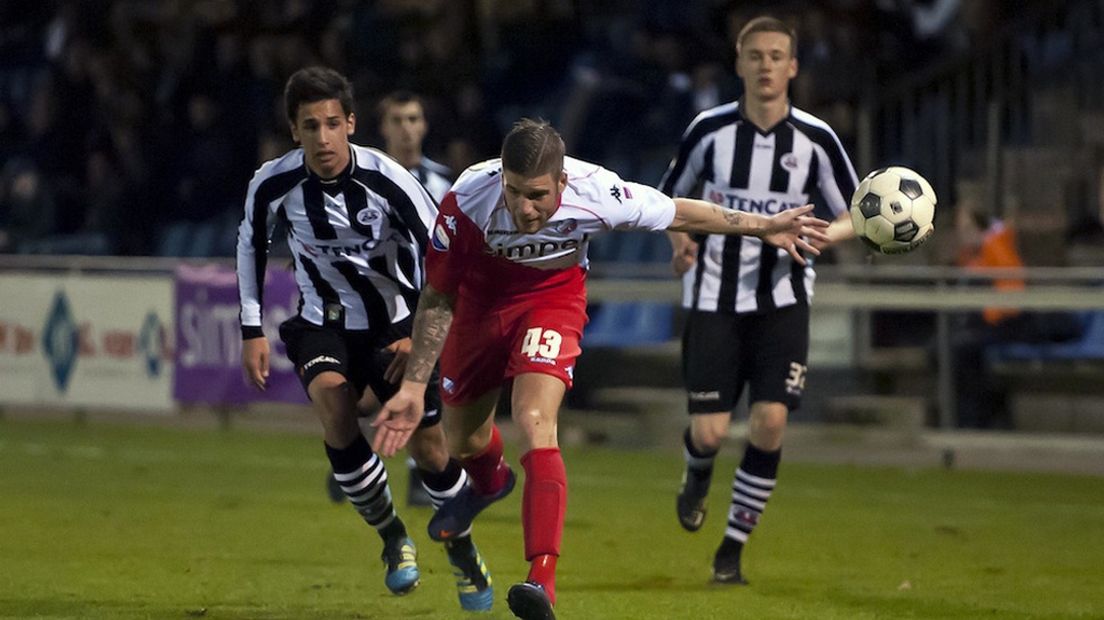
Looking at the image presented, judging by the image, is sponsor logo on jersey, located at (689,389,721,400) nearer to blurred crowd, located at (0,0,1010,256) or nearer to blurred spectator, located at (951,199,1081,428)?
blurred spectator, located at (951,199,1081,428)

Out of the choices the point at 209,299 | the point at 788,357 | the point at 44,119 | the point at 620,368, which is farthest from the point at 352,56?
the point at 788,357

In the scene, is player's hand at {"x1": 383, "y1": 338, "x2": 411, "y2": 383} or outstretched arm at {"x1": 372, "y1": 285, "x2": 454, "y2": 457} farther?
player's hand at {"x1": 383, "y1": 338, "x2": 411, "y2": 383}

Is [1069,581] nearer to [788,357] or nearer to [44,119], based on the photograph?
[788,357]

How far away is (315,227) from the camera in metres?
8.09

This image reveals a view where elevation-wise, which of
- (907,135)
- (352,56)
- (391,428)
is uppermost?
(352,56)

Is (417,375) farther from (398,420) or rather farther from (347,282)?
(347,282)

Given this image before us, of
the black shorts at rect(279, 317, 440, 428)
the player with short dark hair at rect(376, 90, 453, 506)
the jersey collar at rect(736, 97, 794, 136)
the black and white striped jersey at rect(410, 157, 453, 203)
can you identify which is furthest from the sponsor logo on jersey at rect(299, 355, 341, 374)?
the black and white striped jersey at rect(410, 157, 453, 203)

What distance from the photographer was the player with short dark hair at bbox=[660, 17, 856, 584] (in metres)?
8.95

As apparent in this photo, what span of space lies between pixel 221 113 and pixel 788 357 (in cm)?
1285

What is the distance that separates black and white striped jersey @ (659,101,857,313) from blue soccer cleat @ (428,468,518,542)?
1.69 m

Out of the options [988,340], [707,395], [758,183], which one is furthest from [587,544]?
[988,340]

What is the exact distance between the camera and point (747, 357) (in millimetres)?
9188

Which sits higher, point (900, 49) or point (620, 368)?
point (900, 49)

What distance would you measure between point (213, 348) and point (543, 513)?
10.7m
